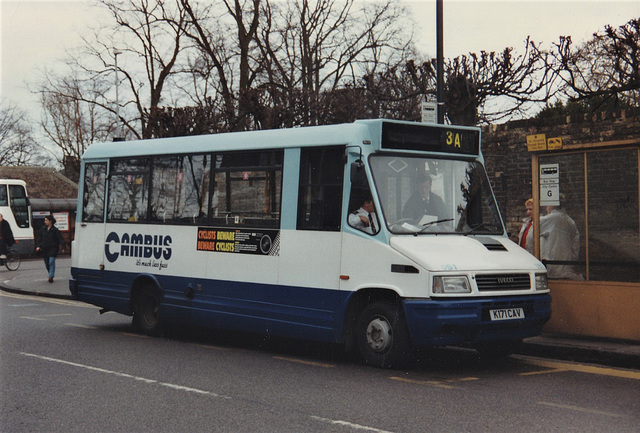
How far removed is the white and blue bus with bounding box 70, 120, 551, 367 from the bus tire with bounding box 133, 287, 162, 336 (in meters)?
0.03

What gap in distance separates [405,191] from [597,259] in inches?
128

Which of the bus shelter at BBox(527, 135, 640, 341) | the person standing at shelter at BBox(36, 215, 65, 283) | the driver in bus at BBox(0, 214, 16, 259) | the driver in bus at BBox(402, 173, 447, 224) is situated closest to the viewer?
the driver in bus at BBox(402, 173, 447, 224)

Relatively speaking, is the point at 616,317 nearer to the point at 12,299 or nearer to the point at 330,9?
the point at 12,299

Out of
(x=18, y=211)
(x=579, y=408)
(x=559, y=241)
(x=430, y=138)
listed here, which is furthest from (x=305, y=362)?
(x=18, y=211)

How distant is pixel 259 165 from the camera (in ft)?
35.7

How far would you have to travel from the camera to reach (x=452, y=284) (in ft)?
28.8

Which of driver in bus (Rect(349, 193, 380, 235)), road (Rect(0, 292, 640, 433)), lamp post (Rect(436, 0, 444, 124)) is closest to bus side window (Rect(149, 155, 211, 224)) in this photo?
road (Rect(0, 292, 640, 433))

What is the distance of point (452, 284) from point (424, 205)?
3.90 feet

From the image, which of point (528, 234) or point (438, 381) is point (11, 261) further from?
point (438, 381)

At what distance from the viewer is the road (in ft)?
21.7

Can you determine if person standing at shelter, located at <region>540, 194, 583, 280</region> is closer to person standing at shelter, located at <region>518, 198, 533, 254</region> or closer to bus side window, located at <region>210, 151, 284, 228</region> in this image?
person standing at shelter, located at <region>518, 198, 533, 254</region>

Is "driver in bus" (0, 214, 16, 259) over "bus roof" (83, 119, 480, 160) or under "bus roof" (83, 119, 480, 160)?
under

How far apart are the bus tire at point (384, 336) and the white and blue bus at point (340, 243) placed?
0.05ft

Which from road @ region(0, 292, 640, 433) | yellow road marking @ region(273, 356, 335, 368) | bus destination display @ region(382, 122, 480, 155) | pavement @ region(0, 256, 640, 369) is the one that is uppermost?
bus destination display @ region(382, 122, 480, 155)
